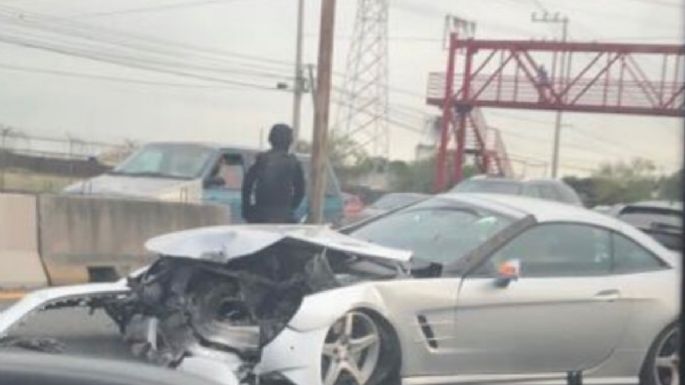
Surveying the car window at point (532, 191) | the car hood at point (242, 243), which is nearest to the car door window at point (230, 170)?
the car window at point (532, 191)

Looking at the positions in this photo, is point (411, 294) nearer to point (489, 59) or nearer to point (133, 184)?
point (133, 184)

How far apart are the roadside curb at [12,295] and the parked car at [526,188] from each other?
9670mm

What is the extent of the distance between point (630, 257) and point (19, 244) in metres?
7.09

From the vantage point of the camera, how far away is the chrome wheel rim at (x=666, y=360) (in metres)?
8.31

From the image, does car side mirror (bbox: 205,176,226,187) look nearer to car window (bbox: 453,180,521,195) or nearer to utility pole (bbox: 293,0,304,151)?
car window (bbox: 453,180,521,195)

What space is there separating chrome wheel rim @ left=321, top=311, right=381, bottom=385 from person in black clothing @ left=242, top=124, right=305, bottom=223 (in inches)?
146

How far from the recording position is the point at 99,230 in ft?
46.2

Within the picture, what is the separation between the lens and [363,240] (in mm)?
8117

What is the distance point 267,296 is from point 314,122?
9.72m

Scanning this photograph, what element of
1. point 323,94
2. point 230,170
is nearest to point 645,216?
point 323,94

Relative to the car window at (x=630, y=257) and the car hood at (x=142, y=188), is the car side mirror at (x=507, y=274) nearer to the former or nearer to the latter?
the car window at (x=630, y=257)

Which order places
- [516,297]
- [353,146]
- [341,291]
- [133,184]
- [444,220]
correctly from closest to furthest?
[341,291]
[516,297]
[444,220]
[133,184]
[353,146]

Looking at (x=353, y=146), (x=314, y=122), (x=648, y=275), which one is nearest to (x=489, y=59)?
(x=353, y=146)

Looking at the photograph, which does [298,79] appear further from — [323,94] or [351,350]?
[351,350]
